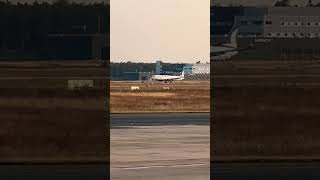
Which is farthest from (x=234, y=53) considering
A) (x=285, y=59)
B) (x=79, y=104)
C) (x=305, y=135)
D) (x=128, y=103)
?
(x=128, y=103)

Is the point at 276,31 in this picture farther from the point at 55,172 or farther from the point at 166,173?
the point at 55,172

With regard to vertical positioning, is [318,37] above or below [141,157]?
above

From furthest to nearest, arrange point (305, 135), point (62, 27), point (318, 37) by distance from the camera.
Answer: point (305, 135) → point (318, 37) → point (62, 27)

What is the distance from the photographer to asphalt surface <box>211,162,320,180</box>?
13.8 metres

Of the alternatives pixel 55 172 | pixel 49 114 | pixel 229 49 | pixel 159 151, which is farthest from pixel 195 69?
pixel 49 114

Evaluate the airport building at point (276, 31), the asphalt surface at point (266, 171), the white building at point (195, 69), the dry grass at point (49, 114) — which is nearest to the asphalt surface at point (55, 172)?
the dry grass at point (49, 114)

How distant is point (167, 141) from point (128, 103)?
30.5 meters

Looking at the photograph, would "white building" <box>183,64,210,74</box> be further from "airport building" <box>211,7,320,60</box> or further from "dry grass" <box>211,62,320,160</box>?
"airport building" <box>211,7,320,60</box>

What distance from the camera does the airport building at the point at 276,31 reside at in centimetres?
1431

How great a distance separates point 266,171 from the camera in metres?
14.7

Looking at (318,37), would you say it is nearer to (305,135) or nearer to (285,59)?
(285,59)

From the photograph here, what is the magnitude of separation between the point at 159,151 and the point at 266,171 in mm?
5488

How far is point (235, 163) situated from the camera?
16219 millimetres

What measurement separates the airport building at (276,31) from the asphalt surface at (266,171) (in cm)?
A: 223
